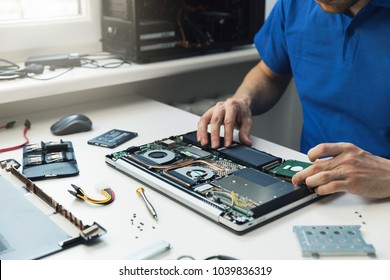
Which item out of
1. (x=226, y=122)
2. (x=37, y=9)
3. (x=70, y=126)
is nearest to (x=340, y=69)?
(x=226, y=122)

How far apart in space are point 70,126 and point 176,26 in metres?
0.66

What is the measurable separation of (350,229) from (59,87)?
927 mm

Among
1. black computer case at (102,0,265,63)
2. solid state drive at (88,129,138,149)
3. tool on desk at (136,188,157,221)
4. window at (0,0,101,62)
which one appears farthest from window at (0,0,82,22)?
tool on desk at (136,188,157,221)

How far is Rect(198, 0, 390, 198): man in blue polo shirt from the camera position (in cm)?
124

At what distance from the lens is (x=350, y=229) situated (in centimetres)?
84

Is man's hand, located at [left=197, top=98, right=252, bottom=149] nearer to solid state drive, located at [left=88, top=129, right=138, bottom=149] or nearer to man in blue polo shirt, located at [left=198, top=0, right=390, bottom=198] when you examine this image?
man in blue polo shirt, located at [left=198, top=0, right=390, bottom=198]

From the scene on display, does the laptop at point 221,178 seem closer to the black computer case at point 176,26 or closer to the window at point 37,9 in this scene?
the black computer case at point 176,26

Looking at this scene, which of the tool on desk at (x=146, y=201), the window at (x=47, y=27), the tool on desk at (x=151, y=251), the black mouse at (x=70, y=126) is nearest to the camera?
the tool on desk at (x=151, y=251)

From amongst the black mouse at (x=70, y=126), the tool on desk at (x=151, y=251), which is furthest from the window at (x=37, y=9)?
the tool on desk at (x=151, y=251)

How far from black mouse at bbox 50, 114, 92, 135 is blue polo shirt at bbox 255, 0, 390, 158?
0.64 metres

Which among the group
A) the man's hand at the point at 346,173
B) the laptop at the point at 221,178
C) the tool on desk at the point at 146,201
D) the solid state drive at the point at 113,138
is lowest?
the tool on desk at the point at 146,201

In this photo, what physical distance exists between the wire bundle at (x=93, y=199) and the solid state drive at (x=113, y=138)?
0.79 ft

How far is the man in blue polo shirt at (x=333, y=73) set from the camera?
4.07 ft

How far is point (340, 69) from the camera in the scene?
1329 mm
